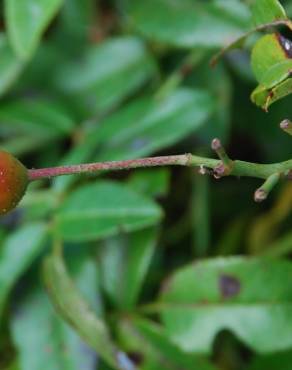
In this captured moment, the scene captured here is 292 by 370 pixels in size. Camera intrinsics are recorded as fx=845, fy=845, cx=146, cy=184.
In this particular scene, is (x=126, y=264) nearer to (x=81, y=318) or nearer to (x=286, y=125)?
(x=81, y=318)

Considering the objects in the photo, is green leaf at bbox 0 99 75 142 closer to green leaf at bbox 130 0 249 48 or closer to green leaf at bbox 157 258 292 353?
green leaf at bbox 130 0 249 48

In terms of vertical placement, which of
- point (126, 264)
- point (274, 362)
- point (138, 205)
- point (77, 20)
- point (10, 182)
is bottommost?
point (274, 362)

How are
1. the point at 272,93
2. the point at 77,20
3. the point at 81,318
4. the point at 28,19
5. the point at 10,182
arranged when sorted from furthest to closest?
1. the point at 77,20
2. the point at 28,19
3. the point at 81,318
4. the point at 272,93
5. the point at 10,182

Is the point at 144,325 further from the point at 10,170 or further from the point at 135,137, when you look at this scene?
the point at 10,170

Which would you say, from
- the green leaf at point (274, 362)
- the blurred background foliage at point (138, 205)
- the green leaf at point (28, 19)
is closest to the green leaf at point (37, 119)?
the blurred background foliage at point (138, 205)

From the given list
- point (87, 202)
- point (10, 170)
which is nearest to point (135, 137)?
point (87, 202)

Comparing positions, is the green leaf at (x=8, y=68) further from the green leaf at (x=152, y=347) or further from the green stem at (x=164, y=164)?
the green stem at (x=164, y=164)

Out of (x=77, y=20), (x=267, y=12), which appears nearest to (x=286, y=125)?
(x=267, y=12)
